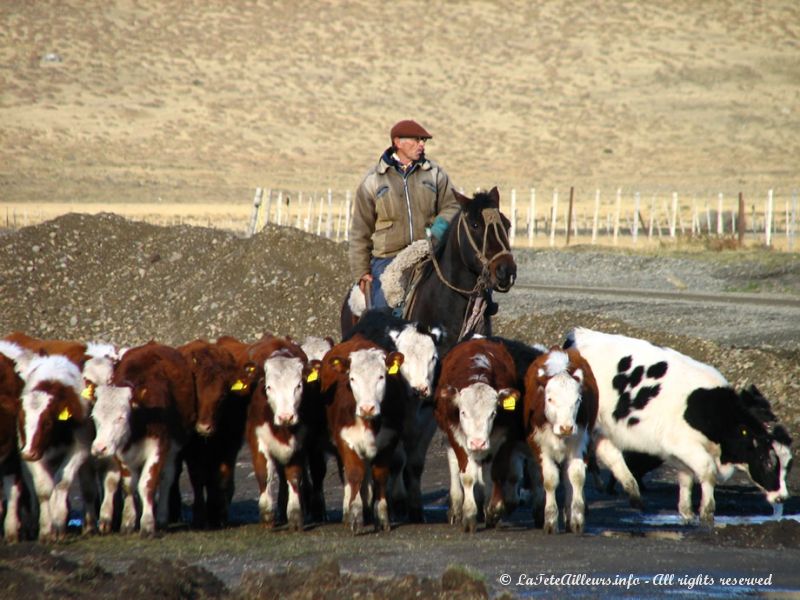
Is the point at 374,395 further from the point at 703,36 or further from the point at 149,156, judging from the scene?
the point at 703,36

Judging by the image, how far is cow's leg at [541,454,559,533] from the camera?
457 inches

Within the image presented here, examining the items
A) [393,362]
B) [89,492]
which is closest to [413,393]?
[393,362]

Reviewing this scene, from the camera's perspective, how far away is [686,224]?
181 feet

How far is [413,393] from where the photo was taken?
41.3ft

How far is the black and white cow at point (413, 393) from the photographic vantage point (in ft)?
41.3

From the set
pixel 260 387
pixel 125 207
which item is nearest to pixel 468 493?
pixel 260 387

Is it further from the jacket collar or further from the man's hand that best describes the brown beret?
the man's hand

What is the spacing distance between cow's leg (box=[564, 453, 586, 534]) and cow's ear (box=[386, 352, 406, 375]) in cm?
170

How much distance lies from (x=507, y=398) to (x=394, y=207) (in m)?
3.54

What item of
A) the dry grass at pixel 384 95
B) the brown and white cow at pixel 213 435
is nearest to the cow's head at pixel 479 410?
the brown and white cow at pixel 213 435

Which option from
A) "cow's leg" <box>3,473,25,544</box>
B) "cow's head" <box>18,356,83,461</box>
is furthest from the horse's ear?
"cow's leg" <box>3,473,25,544</box>

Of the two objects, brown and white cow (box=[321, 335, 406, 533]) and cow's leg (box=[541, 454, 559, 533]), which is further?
brown and white cow (box=[321, 335, 406, 533])

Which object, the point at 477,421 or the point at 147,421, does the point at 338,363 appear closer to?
the point at 477,421

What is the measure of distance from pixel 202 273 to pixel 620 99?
231 feet
